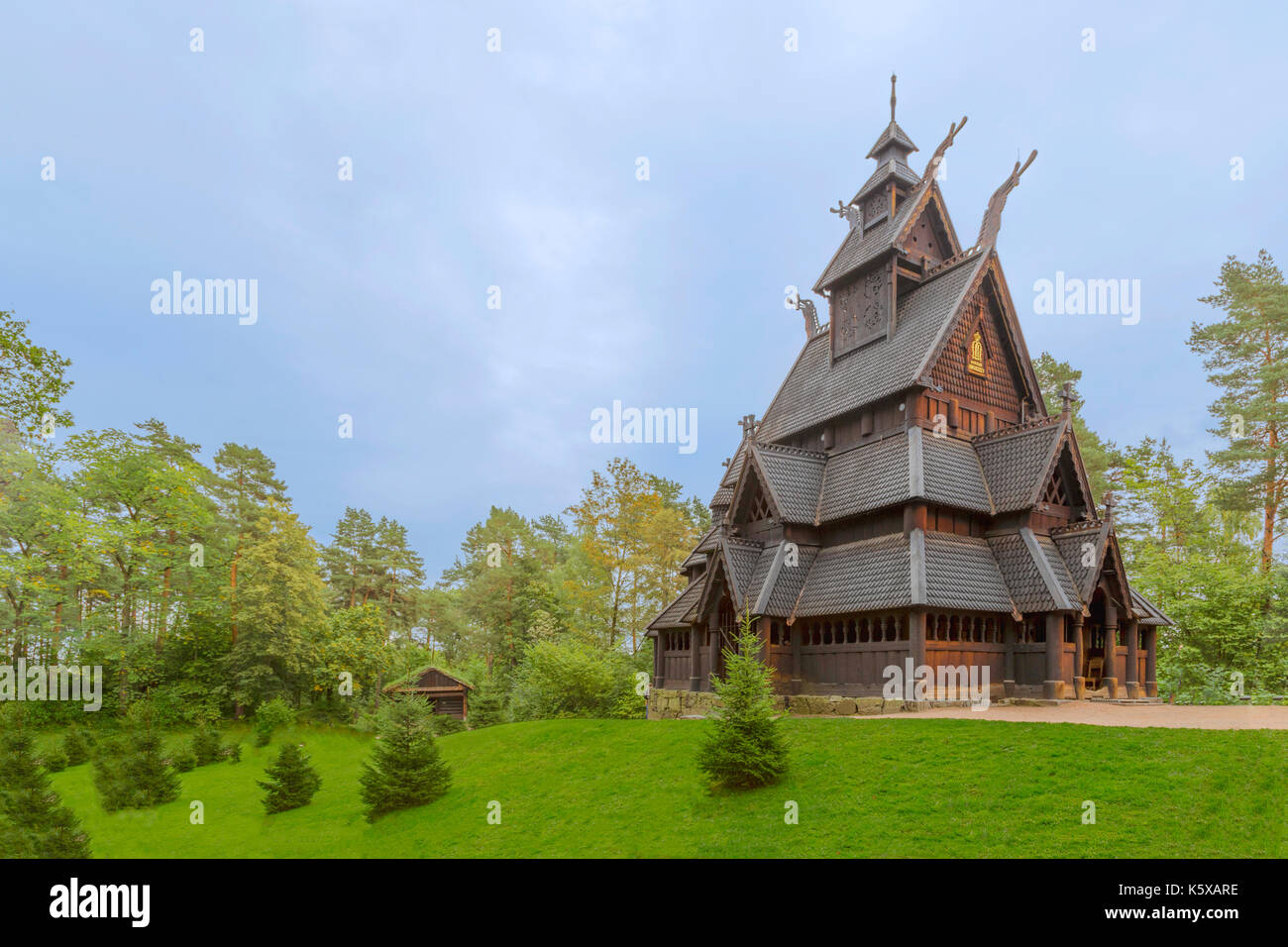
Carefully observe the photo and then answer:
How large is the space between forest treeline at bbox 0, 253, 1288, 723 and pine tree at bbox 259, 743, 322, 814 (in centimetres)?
978

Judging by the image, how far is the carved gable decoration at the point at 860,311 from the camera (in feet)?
79.9

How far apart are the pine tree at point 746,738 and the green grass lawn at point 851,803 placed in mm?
338

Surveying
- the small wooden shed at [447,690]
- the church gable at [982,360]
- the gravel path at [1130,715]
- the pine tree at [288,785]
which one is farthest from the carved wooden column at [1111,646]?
the small wooden shed at [447,690]

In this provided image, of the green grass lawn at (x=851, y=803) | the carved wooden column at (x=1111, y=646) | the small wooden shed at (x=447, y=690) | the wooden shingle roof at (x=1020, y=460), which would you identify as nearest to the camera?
the green grass lawn at (x=851, y=803)

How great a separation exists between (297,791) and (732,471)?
19940 mm

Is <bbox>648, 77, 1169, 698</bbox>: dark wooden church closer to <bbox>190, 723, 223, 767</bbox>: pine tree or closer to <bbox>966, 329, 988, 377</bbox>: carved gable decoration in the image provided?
<bbox>966, 329, 988, 377</bbox>: carved gable decoration

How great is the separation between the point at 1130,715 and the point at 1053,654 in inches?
134

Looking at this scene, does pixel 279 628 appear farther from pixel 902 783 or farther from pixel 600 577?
pixel 902 783

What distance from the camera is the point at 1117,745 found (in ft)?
36.6

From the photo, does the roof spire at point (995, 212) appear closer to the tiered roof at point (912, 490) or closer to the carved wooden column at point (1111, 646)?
the tiered roof at point (912, 490)

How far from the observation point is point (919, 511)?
19.1 m

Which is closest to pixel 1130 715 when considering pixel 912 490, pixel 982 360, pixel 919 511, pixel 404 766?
pixel 919 511

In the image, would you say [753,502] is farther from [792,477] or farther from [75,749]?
[75,749]
